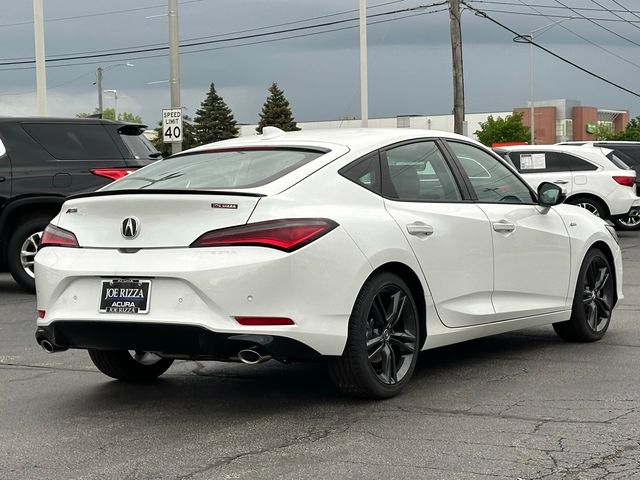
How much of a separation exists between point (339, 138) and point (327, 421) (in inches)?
71.1

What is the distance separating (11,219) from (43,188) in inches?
19.6

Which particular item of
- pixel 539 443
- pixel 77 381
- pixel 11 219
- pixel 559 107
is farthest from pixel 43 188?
Answer: pixel 559 107

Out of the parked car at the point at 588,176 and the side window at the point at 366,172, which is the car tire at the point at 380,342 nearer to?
the side window at the point at 366,172

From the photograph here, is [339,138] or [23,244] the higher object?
[339,138]

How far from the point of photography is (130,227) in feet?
18.9

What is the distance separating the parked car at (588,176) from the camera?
20375mm

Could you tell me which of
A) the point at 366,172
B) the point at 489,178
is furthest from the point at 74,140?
the point at 366,172

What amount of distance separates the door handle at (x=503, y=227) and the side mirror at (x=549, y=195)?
20.4 inches

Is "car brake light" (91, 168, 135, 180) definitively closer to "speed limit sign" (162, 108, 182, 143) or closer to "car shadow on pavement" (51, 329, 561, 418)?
"car shadow on pavement" (51, 329, 561, 418)

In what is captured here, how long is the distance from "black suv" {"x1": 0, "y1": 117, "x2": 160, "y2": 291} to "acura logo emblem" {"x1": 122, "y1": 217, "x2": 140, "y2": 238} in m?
6.34

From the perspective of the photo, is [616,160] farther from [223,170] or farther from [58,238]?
[58,238]

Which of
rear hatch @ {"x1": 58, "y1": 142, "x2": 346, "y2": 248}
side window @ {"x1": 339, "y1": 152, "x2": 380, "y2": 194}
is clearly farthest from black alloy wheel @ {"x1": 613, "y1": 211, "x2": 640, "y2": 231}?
rear hatch @ {"x1": 58, "y1": 142, "x2": 346, "y2": 248}

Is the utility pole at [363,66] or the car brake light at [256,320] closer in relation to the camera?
the car brake light at [256,320]

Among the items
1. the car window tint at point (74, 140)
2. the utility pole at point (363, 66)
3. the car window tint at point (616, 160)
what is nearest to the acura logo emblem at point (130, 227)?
the car window tint at point (74, 140)
